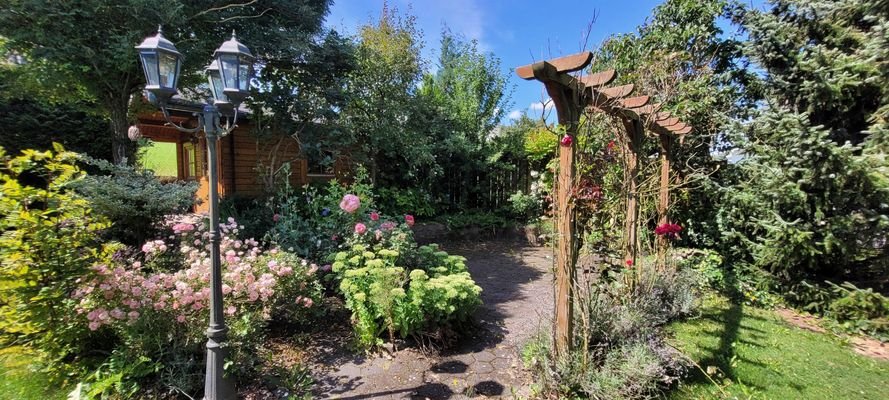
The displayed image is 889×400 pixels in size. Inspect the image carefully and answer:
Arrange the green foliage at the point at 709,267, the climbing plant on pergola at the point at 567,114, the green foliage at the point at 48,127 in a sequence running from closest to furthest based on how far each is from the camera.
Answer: the climbing plant on pergola at the point at 567,114
the green foliage at the point at 709,267
the green foliage at the point at 48,127

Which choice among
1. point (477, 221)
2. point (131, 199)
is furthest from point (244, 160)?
point (477, 221)

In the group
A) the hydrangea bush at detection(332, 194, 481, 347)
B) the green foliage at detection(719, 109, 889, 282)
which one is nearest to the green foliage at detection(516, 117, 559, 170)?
the green foliage at detection(719, 109, 889, 282)

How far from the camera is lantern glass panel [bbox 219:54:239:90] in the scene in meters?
2.10

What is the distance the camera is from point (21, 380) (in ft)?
7.66

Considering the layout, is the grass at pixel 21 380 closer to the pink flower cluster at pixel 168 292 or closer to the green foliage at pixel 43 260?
the green foliage at pixel 43 260

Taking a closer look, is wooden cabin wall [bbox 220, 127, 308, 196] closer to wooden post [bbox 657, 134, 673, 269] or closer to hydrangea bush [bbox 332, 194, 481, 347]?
hydrangea bush [bbox 332, 194, 481, 347]

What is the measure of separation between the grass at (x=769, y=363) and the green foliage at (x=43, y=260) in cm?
401

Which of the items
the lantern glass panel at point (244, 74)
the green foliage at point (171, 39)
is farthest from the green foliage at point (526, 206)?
the lantern glass panel at point (244, 74)

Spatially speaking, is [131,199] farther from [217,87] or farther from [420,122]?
[420,122]

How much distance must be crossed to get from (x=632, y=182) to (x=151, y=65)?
3658 mm

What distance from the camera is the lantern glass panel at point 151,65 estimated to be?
6.65 feet

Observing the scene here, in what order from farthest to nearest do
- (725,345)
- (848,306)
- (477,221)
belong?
(477,221) < (848,306) < (725,345)

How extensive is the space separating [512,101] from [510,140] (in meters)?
1.37

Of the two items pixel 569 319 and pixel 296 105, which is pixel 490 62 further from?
pixel 569 319
